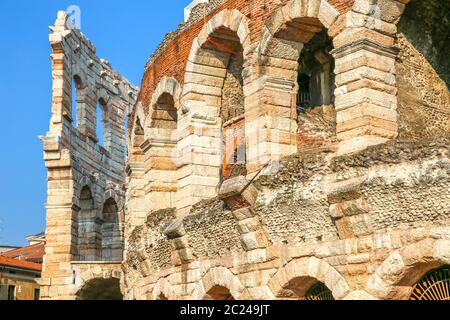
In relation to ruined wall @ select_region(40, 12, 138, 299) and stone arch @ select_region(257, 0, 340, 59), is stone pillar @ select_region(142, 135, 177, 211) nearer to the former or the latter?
stone arch @ select_region(257, 0, 340, 59)

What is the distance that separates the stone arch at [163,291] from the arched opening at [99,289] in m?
7.31

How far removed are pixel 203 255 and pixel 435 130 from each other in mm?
4229

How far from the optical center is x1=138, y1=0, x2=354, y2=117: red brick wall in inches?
542

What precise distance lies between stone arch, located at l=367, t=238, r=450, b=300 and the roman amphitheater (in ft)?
0.06

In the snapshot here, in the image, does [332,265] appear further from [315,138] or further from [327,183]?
[315,138]

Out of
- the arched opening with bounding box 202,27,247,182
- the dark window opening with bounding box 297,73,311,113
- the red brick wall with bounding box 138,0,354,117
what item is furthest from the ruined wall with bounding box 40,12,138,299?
the dark window opening with bounding box 297,73,311,113

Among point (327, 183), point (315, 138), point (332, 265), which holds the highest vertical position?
point (315, 138)

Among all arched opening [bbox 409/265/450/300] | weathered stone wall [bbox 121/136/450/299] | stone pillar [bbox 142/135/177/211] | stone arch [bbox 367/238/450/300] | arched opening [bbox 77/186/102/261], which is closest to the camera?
stone arch [bbox 367/238/450/300]

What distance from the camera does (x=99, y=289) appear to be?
81.6ft

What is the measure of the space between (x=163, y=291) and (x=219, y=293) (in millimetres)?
2035

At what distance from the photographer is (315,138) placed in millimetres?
14016

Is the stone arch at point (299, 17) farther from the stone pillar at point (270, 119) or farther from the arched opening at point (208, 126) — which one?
the arched opening at point (208, 126)

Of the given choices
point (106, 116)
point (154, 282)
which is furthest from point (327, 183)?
point (106, 116)
